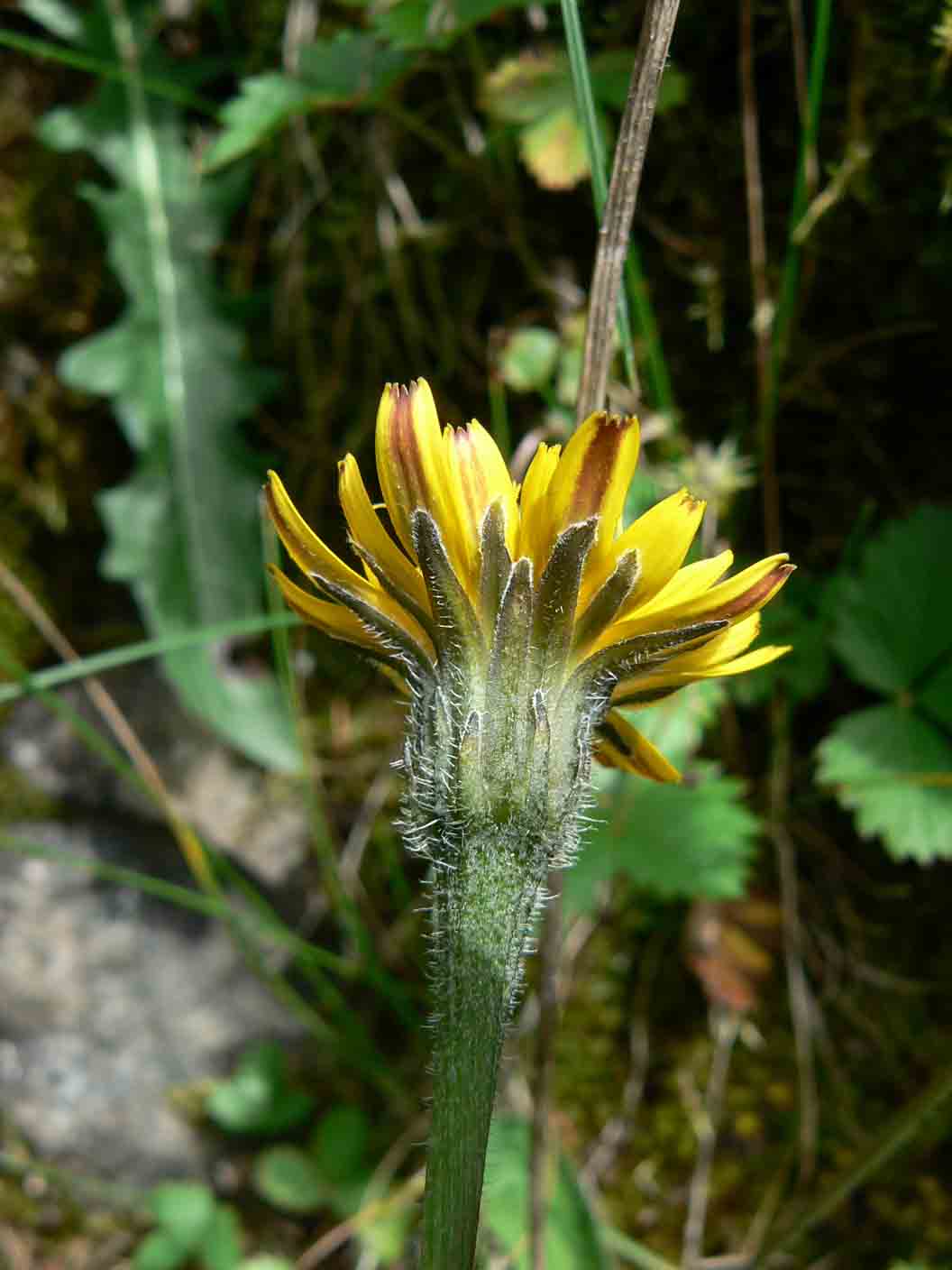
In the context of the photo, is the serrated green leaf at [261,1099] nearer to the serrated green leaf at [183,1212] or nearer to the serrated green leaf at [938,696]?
the serrated green leaf at [183,1212]

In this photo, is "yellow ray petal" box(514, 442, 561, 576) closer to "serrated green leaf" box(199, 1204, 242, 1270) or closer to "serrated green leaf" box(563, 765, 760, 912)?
"serrated green leaf" box(563, 765, 760, 912)

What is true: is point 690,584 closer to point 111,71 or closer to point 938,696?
point 938,696

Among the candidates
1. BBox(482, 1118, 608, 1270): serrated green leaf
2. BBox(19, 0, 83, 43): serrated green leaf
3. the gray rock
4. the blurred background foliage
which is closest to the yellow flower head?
the blurred background foliage

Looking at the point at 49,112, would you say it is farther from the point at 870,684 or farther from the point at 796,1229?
the point at 796,1229

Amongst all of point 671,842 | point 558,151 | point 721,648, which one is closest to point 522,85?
point 558,151

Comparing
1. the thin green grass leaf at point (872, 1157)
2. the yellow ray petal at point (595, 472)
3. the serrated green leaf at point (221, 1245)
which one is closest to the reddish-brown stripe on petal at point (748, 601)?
the yellow ray petal at point (595, 472)

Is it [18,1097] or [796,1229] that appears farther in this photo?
[18,1097]

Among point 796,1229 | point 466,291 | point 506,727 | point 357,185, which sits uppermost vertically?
point 357,185

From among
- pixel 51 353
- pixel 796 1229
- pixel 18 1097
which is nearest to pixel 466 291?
pixel 51 353
